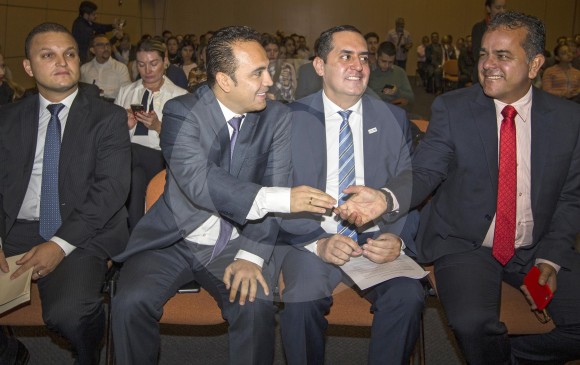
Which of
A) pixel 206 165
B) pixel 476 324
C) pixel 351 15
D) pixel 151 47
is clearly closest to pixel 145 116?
pixel 151 47

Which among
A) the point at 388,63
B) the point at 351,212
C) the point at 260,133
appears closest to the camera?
the point at 351,212

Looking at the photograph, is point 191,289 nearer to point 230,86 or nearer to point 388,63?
point 230,86

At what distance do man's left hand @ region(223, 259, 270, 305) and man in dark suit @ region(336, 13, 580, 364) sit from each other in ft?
1.85

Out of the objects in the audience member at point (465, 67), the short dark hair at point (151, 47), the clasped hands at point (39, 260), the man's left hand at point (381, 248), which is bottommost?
the clasped hands at point (39, 260)

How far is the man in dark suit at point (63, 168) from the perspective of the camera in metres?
2.35

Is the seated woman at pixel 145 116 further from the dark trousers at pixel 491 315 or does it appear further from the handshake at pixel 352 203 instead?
the dark trousers at pixel 491 315

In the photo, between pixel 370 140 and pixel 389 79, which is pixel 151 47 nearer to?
pixel 370 140

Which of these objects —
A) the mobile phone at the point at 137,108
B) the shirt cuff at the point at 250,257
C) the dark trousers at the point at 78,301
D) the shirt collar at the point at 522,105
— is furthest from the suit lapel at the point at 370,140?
the mobile phone at the point at 137,108

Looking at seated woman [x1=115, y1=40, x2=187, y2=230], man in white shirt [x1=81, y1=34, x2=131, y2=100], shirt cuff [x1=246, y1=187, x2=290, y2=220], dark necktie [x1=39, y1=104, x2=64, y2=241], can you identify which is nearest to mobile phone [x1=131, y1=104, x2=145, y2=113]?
seated woman [x1=115, y1=40, x2=187, y2=230]

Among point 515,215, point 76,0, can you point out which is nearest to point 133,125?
point 515,215

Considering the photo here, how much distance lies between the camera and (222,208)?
2047mm

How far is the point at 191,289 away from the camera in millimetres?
2195

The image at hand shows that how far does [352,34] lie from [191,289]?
1351 millimetres

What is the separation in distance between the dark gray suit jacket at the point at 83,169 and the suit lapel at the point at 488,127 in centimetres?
159
